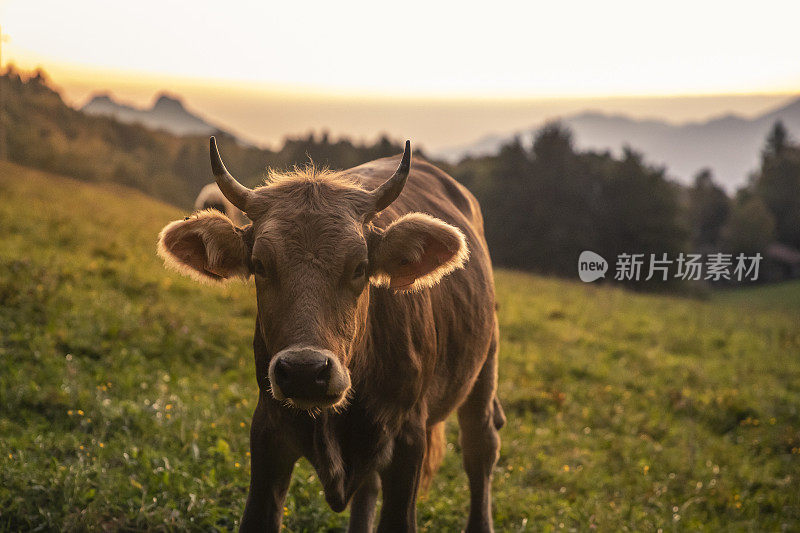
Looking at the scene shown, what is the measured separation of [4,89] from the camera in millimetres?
17609

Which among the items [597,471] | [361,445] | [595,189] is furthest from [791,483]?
[595,189]

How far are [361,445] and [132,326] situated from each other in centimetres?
481

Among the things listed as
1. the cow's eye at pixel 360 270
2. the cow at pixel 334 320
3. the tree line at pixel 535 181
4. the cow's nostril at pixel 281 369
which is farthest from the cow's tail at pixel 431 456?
the tree line at pixel 535 181

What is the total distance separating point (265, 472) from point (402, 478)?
66 centimetres

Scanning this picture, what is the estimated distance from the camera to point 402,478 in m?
3.25

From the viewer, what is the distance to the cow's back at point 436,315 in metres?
3.23

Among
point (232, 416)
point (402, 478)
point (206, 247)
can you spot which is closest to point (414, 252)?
point (206, 247)

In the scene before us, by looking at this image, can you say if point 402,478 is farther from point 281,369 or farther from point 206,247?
point 206,247

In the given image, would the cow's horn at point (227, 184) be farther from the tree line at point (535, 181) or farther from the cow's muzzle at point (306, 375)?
the tree line at point (535, 181)

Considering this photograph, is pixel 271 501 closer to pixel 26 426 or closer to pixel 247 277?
pixel 247 277

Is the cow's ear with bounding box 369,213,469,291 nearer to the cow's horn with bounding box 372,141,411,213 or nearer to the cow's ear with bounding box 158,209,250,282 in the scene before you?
the cow's horn with bounding box 372,141,411,213

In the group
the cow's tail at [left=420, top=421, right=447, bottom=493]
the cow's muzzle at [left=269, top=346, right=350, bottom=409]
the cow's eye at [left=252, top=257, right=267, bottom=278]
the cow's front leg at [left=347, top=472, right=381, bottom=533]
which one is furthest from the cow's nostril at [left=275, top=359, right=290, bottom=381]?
the cow's tail at [left=420, top=421, right=447, bottom=493]

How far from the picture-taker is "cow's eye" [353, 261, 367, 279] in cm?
282

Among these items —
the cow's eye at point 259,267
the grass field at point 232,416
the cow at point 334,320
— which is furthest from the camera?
the grass field at point 232,416
